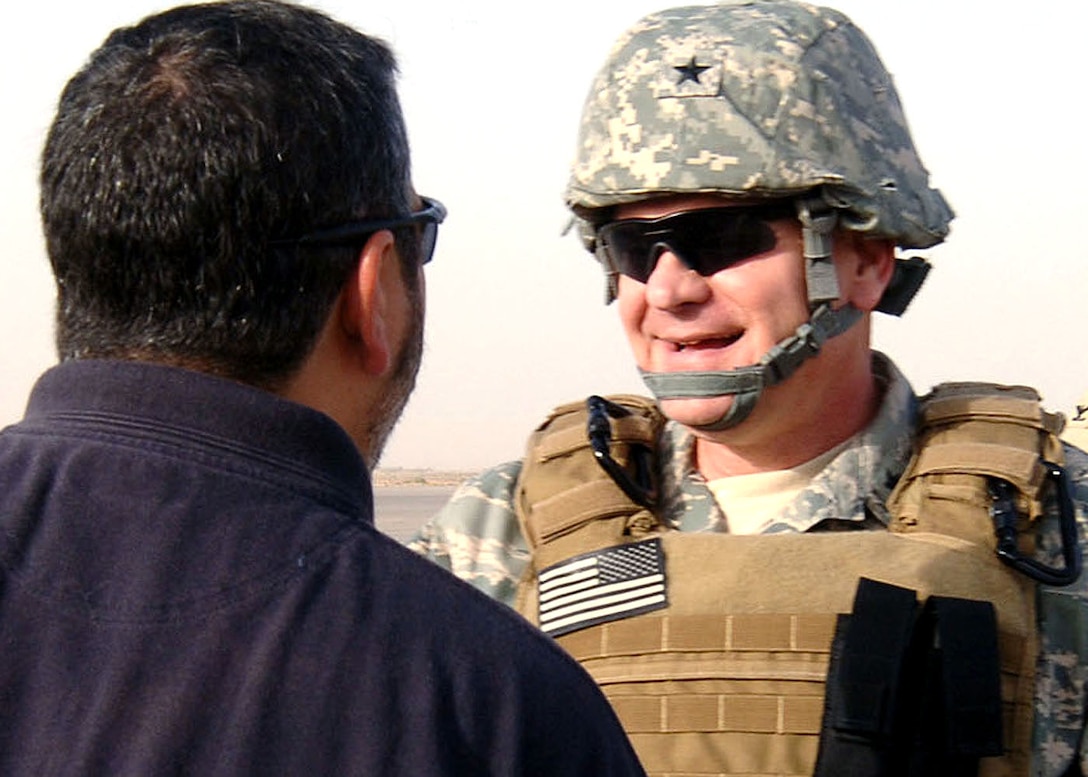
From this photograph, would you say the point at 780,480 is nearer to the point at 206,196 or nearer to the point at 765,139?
the point at 765,139

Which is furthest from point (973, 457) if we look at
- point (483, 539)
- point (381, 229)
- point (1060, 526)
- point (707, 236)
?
point (381, 229)

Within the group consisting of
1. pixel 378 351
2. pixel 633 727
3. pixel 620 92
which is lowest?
pixel 633 727

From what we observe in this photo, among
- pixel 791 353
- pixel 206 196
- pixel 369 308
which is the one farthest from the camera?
pixel 791 353

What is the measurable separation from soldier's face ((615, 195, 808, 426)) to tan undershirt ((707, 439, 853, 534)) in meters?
0.25

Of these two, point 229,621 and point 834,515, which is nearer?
point 229,621

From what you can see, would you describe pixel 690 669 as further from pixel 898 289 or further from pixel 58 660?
pixel 58 660

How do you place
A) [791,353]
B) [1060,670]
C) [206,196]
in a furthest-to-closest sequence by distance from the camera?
1. [791,353]
2. [1060,670]
3. [206,196]

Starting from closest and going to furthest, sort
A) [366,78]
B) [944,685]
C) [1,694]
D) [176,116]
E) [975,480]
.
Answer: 1. [1,694]
2. [176,116]
3. [366,78]
4. [944,685]
5. [975,480]

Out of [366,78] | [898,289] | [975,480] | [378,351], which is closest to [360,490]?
[378,351]

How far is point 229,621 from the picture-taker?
5.79 ft

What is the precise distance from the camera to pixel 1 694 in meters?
1.75

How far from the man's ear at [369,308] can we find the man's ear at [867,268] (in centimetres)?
177

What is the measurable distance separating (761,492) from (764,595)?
13.2 inches

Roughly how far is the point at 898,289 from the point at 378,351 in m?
2.02
